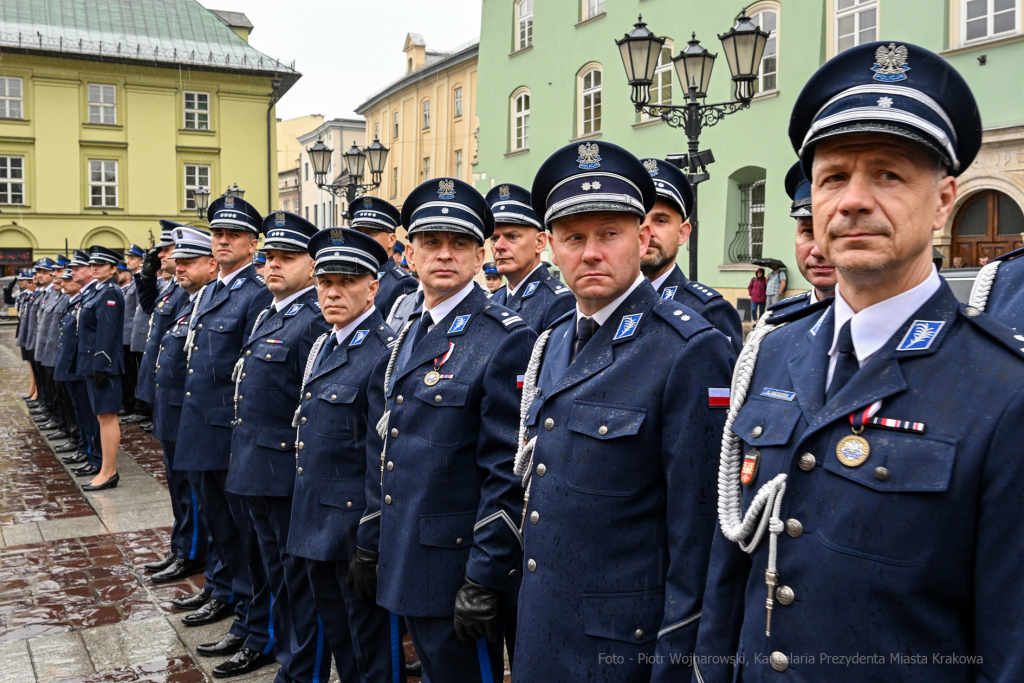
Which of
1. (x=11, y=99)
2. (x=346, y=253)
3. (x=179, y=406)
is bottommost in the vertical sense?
(x=179, y=406)

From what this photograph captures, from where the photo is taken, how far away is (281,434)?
4.32 metres

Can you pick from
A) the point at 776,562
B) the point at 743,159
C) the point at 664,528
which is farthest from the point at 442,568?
the point at 743,159

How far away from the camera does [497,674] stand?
3.13 meters

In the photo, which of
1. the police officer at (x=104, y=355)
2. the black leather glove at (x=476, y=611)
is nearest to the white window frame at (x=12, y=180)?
the police officer at (x=104, y=355)

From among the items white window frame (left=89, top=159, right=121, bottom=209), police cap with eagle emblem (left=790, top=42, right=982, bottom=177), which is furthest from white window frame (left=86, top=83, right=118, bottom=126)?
police cap with eagle emblem (left=790, top=42, right=982, bottom=177)

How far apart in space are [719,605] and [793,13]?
18.2m

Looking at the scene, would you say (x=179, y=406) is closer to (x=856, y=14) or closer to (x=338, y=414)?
(x=338, y=414)

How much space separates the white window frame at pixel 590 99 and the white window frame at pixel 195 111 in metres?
22.8

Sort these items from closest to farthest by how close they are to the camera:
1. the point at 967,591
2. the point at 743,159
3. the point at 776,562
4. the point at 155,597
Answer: the point at 967,591
the point at 776,562
the point at 155,597
the point at 743,159

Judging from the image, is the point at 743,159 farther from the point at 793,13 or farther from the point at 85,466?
the point at 85,466

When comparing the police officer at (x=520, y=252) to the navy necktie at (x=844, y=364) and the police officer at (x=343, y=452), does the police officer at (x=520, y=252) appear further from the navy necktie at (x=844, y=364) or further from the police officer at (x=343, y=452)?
the navy necktie at (x=844, y=364)

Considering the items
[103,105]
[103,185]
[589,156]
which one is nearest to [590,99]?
[589,156]

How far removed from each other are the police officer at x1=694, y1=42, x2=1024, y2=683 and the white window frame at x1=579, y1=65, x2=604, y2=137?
21964 millimetres

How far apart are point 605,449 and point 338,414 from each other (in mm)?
1772
